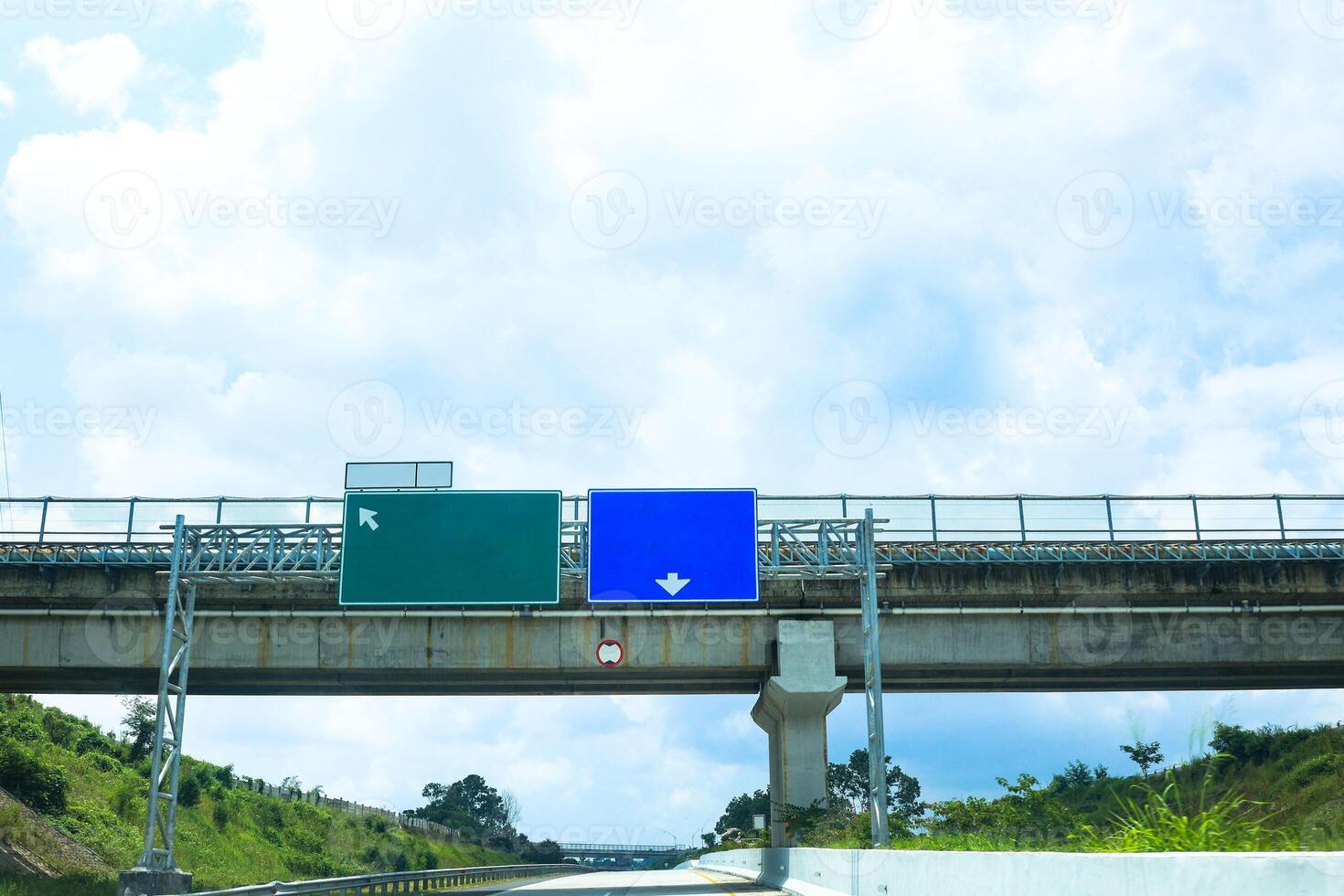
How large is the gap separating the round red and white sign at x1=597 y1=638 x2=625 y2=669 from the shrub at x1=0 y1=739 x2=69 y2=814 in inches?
650

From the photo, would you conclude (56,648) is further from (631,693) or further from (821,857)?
(821,857)

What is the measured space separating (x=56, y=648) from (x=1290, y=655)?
1316 inches

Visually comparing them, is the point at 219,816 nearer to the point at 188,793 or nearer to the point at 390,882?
the point at 188,793

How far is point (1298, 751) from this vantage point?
3838 cm

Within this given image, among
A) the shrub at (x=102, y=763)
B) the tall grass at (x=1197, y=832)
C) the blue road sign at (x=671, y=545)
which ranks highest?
the blue road sign at (x=671, y=545)

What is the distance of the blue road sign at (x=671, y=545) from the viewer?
27734 mm

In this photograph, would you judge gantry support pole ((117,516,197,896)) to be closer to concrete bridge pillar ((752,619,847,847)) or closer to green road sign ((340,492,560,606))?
green road sign ((340,492,560,606))

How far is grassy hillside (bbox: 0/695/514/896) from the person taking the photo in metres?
35.6

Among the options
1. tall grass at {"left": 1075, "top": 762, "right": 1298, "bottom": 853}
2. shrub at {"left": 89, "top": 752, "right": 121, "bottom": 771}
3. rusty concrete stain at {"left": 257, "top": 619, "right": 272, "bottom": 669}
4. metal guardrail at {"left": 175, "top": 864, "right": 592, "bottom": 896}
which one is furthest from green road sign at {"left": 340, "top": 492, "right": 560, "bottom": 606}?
shrub at {"left": 89, "top": 752, "right": 121, "bottom": 771}

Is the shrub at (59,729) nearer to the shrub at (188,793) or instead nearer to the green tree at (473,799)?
the shrub at (188,793)

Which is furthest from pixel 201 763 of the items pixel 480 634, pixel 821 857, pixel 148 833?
pixel 821 857

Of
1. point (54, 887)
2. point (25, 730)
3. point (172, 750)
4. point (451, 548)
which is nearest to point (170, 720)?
point (172, 750)

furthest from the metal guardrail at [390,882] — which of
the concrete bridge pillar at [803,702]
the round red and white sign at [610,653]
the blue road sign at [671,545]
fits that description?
the concrete bridge pillar at [803,702]

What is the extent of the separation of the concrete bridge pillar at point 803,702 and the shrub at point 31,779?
20.8 meters
